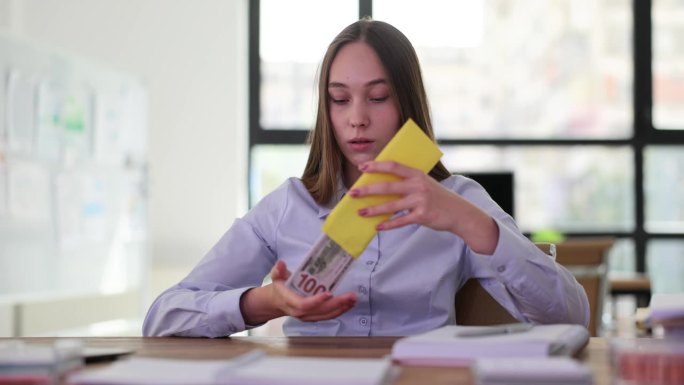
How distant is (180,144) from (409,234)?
366 cm

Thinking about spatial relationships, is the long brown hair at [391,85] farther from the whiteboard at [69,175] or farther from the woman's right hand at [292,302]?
the whiteboard at [69,175]

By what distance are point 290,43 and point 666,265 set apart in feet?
8.43

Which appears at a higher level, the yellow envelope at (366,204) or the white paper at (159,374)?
the yellow envelope at (366,204)

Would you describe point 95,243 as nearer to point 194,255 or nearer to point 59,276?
point 59,276

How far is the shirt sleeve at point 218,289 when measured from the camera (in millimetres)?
1564

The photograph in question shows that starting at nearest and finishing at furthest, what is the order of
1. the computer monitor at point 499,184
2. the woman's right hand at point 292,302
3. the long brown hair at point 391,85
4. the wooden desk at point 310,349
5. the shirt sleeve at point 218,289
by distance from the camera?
the wooden desk at point 310,349 → the woman's right hand at point 292,302 → the shirt sleeve at point 218,289 → the long brown hair at point 391,85 → the computer monitor at point 499,184

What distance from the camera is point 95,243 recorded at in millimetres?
4105

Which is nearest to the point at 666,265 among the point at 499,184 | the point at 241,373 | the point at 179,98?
the point at 499,184

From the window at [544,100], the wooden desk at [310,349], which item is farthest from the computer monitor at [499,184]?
the wooden desk at [310,349]

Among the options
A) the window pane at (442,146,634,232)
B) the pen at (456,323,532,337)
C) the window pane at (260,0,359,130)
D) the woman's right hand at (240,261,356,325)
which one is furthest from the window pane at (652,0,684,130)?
the pen at (456,323,532,337)

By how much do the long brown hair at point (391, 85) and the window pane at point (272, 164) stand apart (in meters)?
3.76

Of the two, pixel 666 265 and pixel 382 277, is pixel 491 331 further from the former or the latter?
pixel 666 265

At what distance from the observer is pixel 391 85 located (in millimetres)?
1695

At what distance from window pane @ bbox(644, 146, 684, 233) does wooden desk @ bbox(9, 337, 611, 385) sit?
4.42 metres
